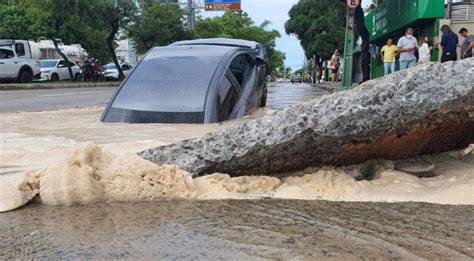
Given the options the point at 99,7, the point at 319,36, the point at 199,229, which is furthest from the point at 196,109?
the point at 319,36

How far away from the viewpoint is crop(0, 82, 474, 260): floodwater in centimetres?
220

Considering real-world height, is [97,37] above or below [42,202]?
above

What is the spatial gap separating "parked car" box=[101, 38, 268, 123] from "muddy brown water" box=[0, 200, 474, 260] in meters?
3.02

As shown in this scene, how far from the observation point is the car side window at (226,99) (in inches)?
237

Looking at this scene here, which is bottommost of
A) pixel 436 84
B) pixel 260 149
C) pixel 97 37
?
pixel 260 149

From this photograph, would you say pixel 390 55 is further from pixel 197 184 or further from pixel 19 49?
pixel 19 49

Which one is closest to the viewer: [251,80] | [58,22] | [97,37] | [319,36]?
[251,80]

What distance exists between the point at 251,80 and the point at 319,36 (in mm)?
33713

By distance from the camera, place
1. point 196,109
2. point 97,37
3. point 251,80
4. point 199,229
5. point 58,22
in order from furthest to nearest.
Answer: point 97,37 → point 58,22 → point 251,80 → point 196,109 → point 199,229

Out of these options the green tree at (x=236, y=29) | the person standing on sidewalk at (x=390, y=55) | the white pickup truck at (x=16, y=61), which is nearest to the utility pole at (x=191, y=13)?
the green tree at (x=236, y=29)

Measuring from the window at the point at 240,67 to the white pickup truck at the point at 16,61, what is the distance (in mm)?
17687

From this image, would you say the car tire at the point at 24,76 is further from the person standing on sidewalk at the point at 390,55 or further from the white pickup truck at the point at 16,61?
the person standing on sidewalk at the point at 390,55

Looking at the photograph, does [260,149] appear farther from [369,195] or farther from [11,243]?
[11,243]

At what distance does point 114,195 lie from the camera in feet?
9.91
